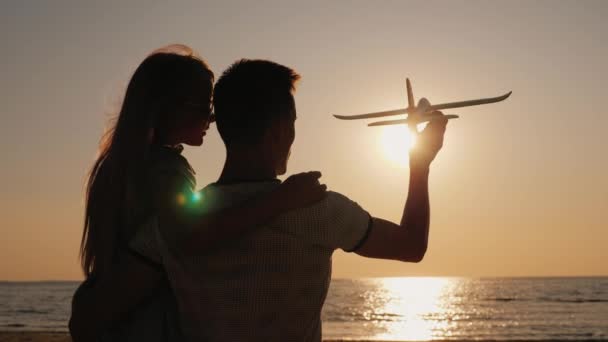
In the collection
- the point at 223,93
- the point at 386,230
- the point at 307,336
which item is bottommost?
the point at 307,336

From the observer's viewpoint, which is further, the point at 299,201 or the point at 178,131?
the point at 178,131

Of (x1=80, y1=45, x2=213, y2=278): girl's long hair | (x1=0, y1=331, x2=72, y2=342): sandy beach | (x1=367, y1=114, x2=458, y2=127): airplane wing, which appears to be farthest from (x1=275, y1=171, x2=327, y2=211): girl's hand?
(x1=0, y1=331, x2=72, y2=342): sandy beach

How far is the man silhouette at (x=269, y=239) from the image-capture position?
186 centimetres

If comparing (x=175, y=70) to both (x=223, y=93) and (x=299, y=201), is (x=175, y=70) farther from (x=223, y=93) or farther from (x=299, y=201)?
(x=299, y=201)

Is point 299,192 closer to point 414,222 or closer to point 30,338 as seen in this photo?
point 414,222

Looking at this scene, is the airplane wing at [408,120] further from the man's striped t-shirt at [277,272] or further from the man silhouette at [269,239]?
the man's striped t-shirt at [277,272]

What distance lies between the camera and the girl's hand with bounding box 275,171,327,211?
6.04ft

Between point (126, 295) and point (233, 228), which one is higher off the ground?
point (233, 228)

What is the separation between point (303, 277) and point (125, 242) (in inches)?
25.1

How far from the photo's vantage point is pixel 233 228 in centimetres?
184

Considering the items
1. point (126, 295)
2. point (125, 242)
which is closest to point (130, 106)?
point (125, 242)

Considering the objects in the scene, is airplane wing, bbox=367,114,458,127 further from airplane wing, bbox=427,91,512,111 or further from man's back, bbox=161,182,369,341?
man's back, bbox=161,182,369,341

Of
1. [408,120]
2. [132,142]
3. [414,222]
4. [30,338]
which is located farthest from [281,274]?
[30,338]

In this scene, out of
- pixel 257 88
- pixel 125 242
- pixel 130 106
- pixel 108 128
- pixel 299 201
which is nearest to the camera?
pixel 299 201
